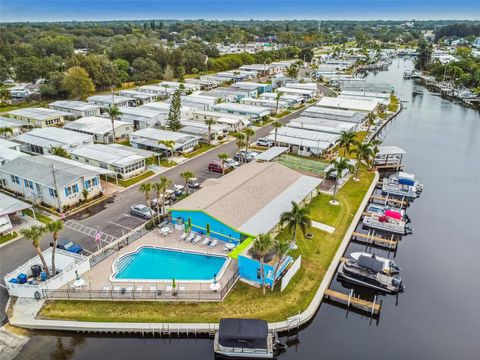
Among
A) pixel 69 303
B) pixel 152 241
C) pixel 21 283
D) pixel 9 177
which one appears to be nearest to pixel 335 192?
pixel 152 241

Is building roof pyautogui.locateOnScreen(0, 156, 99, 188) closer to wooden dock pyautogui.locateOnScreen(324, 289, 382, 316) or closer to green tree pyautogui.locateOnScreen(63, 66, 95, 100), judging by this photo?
wooden dock pyautogui.locateOnScreen(324, 289, 382, 316)

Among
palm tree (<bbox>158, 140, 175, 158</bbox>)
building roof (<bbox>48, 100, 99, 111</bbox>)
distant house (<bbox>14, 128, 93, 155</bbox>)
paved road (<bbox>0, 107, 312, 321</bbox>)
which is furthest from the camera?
building roof (<bbox>48, 100, 99, 111</bbox>)

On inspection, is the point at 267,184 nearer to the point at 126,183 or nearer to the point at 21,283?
the point at 126,183

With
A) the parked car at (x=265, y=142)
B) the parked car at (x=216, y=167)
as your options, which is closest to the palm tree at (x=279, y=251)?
the parked car at (x=216, y=167)

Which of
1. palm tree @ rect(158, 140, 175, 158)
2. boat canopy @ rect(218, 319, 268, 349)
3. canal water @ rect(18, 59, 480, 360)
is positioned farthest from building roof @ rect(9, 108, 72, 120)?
boat canopy @ rect(218, 319, 268, 349)

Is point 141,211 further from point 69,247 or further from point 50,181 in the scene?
point 50,181
